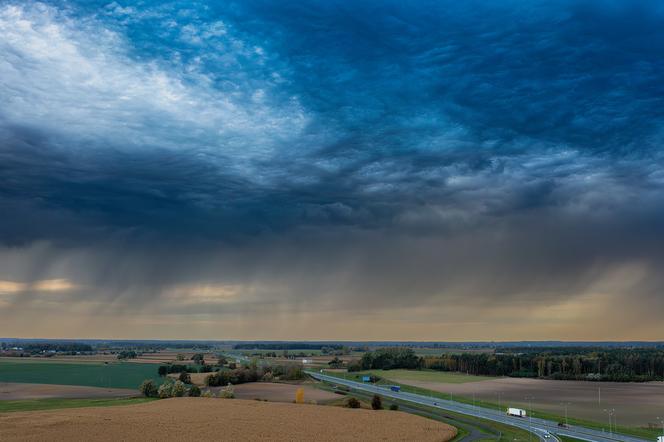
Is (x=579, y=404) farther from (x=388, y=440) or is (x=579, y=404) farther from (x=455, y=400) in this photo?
(x=388, y=440)

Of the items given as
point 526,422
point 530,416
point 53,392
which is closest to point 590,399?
point 530,416

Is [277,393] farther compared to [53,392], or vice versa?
[277,393]

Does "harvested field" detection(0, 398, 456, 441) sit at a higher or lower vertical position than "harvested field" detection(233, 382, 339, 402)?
higher

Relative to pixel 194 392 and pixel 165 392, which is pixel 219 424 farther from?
pixel 165 392

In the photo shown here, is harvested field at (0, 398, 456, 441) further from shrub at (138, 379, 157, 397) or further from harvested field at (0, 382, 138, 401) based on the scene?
harvested field at (0, 382, 138, 401)

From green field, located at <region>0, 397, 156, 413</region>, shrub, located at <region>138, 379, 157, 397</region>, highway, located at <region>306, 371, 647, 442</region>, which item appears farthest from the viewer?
shrub, located at <region>138, 379, 157, 397</region>

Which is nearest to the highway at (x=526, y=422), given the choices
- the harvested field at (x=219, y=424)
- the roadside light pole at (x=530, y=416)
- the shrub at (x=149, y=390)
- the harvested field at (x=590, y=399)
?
the roadside light pole at (x=530, y=416)

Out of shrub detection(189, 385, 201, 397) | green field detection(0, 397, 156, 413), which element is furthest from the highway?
green field detection(0, 397, 156, 413)
